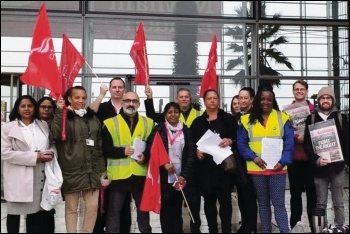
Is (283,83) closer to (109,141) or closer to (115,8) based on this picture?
(115,8)

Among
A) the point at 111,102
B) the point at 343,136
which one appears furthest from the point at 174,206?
the point at 343,136

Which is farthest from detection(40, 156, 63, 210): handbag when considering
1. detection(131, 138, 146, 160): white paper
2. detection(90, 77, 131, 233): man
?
detection(131, 138, 146, 160): white paper

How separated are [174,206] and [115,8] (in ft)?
17.1

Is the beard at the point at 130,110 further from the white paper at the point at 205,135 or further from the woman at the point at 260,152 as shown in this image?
the woman at the point at 260,152

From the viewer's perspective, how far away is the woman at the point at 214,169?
5.48 meters

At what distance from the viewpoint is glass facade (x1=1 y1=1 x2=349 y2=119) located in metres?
9.26

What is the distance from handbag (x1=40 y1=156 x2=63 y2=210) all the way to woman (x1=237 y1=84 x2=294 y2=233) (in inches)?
79.6

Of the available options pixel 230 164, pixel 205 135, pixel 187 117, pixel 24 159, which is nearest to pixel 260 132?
pixel 230 164

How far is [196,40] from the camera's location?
9711 millimetres

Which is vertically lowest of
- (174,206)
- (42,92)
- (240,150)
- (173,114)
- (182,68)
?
(174,206)

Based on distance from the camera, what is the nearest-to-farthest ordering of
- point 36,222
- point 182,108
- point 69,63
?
point 36,222 → point 69,63 → point 182,108

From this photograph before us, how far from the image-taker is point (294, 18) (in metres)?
9.98

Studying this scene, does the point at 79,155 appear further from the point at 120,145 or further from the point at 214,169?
the point at 214,169

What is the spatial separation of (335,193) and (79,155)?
301cm
